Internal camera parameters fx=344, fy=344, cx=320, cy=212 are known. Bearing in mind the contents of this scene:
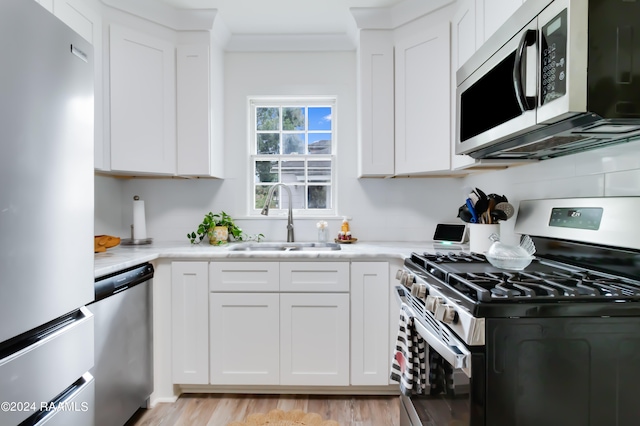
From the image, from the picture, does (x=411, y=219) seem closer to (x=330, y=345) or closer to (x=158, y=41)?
(x=330, y=345)

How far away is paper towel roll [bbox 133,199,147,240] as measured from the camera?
2477 mm

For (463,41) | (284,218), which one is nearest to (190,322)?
(284,218)

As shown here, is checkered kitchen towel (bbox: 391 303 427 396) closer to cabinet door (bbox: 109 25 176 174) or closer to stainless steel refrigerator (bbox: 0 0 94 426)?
stainless steel refrigerator (bbox: 0 0 94 426)

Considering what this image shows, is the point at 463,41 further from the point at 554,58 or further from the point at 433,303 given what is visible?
the point at 433,303

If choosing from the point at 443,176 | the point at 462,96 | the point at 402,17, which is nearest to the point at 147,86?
the point at 402,17

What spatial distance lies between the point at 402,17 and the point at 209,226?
1.91m

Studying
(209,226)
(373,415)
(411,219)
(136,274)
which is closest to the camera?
(136,274)

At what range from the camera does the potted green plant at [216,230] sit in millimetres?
2457

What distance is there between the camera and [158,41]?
225 cm

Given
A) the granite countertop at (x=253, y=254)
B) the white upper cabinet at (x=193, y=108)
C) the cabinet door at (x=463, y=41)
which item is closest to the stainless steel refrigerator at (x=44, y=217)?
the granite countertop at (x=253, y=254)

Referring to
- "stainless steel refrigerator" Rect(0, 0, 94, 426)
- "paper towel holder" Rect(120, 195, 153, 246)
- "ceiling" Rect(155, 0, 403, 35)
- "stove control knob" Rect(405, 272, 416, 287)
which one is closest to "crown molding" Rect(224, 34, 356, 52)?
"ceiling" Rect(155, 0, 403, 35)

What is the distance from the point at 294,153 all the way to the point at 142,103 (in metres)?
1.13

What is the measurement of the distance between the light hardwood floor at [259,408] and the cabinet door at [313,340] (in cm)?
12

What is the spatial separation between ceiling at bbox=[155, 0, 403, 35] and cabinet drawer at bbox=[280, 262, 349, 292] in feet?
5.48
